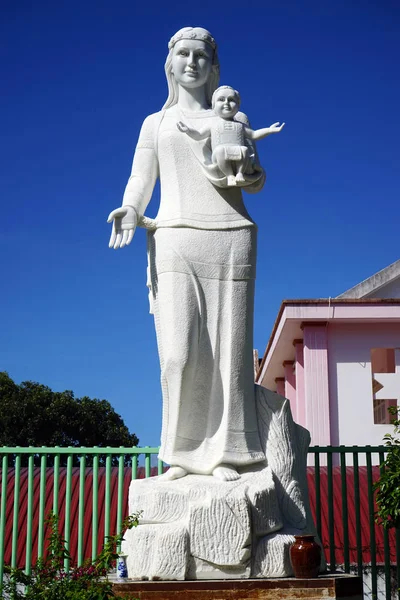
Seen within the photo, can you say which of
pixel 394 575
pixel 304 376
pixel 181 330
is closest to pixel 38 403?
pixel 304 376

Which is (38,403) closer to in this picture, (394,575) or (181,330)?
(394,575)

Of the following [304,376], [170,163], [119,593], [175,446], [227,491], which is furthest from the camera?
[304,376]

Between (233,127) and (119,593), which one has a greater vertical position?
(233,127)

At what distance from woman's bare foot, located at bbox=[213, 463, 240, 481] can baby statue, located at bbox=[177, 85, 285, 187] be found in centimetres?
239

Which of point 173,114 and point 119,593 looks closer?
point 119,593

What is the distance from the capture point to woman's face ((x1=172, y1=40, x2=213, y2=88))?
24.4 feet

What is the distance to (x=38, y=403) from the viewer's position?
32.8 meters

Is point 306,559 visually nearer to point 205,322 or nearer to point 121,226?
point 205,322

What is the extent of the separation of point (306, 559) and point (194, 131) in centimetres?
369

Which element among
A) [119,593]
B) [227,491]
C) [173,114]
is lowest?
[119,593]

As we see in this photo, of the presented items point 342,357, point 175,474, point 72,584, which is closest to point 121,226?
point 175,474

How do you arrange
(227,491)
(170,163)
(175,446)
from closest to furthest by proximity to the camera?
(227,491) → (175,446) → (170,163)

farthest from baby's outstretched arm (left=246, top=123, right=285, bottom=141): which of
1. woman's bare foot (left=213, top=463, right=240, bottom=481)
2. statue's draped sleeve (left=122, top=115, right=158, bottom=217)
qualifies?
woman's bare foot (left=213, top=463, right=240, bottom=481)

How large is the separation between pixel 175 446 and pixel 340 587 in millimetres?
1739
